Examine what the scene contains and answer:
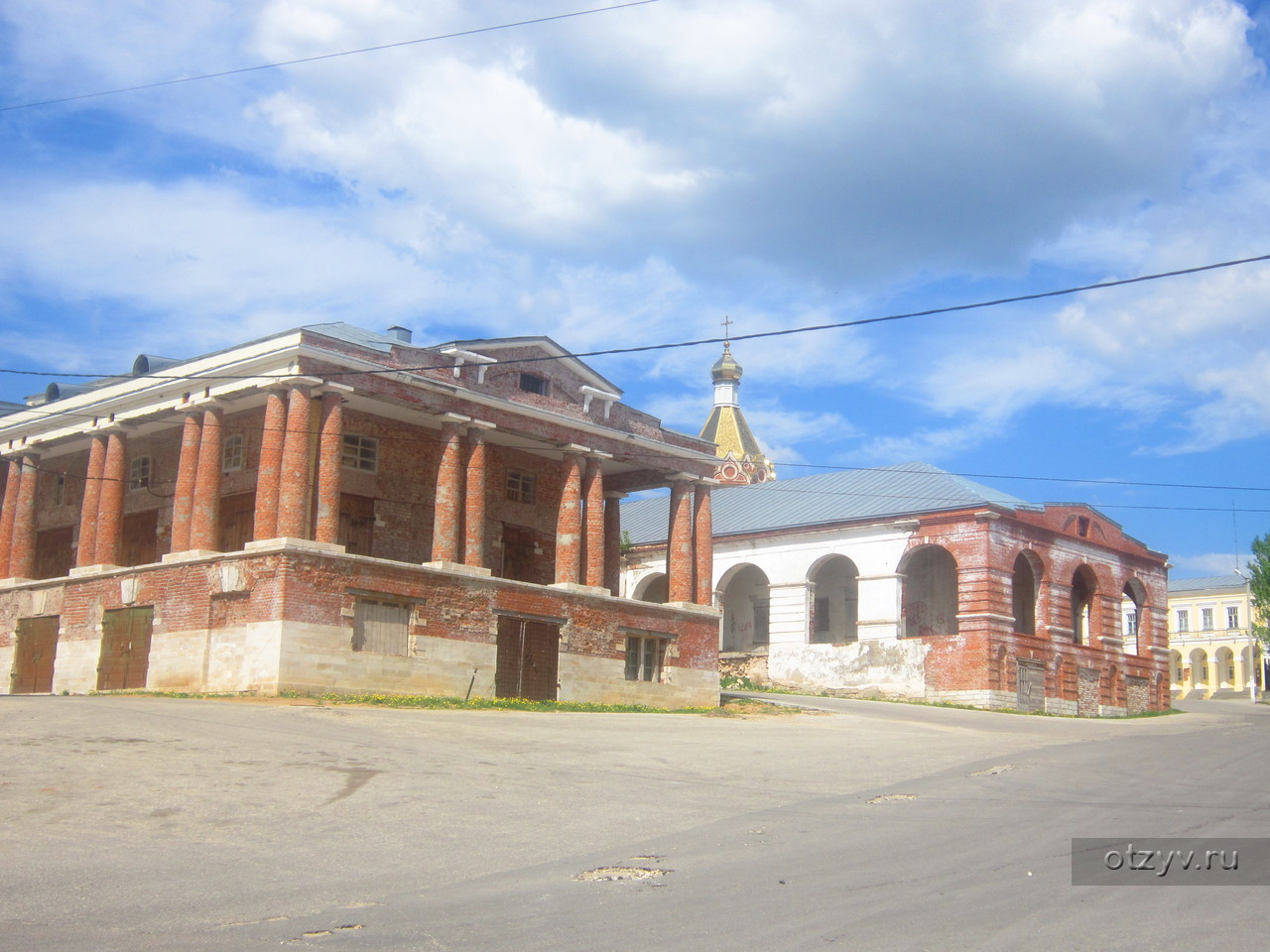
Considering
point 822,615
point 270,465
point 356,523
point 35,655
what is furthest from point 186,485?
point 822,615

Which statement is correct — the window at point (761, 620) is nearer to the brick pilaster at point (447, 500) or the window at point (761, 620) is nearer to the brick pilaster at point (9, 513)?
the brick pilaster at point (447, 500)

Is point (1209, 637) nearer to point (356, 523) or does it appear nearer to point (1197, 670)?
point (1197, 670)

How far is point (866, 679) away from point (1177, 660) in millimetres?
55312

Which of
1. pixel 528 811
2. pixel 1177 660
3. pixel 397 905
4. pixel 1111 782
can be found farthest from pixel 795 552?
pixel 1177 660

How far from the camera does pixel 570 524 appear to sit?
31.4 m

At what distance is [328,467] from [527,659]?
21.7ft

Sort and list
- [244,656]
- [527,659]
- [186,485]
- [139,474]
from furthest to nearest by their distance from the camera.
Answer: [139,474] < [527,659] < [186,485] < [244,656]

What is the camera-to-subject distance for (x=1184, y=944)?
7492 mm

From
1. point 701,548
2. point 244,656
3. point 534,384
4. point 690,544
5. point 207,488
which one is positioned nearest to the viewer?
point 244,656

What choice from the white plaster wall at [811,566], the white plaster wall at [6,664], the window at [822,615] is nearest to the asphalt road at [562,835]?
the white plaster wall at [6,664]

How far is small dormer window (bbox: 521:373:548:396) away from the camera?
30984 millimetres

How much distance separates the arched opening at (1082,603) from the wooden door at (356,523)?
25206 mm

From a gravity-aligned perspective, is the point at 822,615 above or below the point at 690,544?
below

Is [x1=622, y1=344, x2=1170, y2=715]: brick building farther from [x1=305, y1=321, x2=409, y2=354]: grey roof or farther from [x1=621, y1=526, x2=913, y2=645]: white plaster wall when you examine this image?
[x1=305, y1=321, x2=409, y2=354]: grey roof
